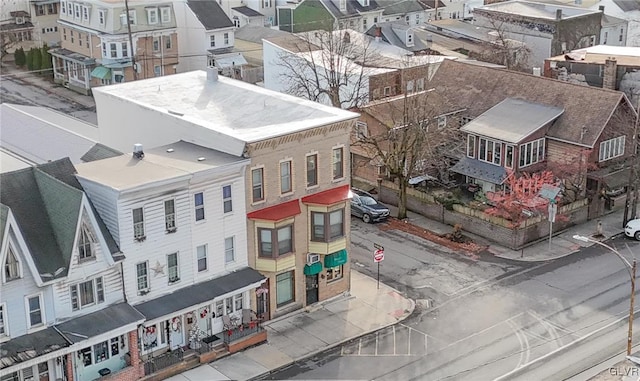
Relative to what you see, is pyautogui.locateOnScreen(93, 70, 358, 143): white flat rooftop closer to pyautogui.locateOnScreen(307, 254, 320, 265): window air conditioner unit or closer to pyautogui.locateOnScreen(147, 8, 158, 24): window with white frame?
pyautogui.locateOnScreen(307, 254, 320, 265): window air conditioner unit

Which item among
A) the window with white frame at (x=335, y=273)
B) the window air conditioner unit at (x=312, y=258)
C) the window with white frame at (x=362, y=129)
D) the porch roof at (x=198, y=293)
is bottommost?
the window with white frame at (x=335, y=273)

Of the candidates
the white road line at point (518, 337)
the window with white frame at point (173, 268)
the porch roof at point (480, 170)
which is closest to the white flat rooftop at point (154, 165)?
the window with white frame at point (173, 268)

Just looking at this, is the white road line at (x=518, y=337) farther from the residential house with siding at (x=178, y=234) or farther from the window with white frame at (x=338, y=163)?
the residential house with siding at (x=178, y=234)

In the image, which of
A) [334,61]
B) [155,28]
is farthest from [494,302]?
[155,28]

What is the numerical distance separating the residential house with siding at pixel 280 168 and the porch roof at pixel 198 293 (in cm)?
129

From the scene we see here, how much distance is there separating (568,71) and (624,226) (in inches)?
699

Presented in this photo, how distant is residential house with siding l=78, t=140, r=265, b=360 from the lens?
133ft

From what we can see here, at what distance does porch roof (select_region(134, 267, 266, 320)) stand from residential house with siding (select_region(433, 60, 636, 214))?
2333cm

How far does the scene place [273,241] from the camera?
45.8 meters

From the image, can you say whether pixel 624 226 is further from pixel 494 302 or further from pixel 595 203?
pixel 494 302

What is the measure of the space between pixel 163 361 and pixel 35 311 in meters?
6.58

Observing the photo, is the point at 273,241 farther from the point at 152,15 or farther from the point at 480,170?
the point at 152,15

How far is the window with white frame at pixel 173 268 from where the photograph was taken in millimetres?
42438

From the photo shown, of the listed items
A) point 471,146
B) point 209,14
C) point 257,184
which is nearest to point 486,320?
point 257,184
